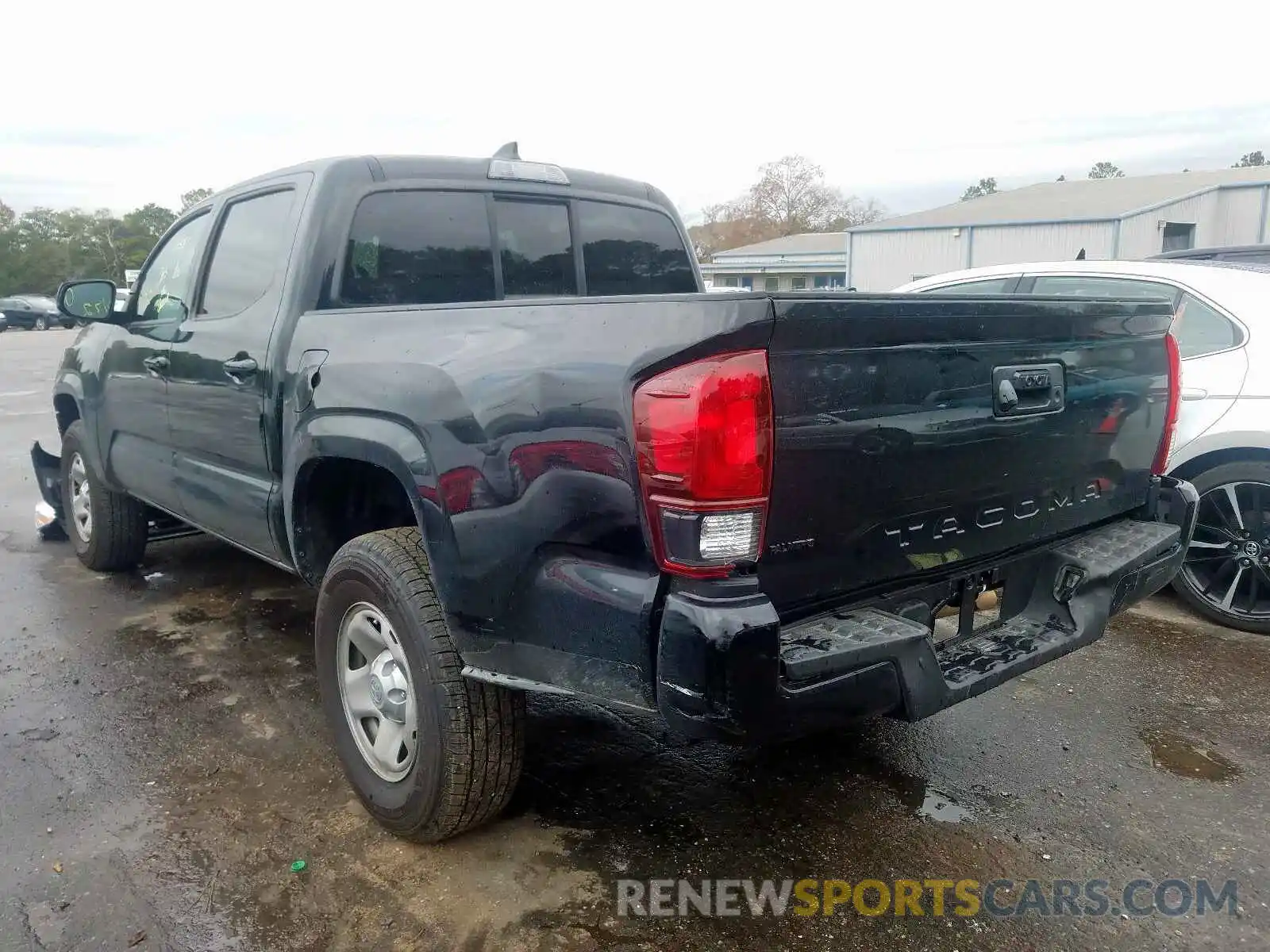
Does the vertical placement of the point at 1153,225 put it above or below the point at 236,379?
above

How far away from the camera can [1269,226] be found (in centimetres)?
2909

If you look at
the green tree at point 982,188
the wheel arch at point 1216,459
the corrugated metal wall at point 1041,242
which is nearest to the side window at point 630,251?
the wheel arch at point 1216,459

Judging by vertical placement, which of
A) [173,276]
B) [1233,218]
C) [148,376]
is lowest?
[148,376]

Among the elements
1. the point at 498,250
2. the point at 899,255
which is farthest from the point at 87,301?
the point at 899,255

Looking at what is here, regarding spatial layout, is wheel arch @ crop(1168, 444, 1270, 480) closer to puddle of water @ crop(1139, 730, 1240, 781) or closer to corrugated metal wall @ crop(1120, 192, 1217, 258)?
puddle of water @ crop(1139, 730, 1240, 781)

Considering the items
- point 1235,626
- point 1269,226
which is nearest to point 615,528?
point 1235,626

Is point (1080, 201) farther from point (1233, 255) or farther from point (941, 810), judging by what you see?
point (941, 810)

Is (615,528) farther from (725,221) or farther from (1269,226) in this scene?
(725,221)

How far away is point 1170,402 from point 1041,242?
26.1 m

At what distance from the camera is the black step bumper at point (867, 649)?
6.45ft

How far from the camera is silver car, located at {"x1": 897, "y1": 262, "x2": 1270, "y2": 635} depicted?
429 cm

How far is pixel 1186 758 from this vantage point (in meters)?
3.30

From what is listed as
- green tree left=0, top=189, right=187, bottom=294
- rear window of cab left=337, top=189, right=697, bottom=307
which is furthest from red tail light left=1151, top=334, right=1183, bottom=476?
green tree left=0, top=189, right=187, bottom=294

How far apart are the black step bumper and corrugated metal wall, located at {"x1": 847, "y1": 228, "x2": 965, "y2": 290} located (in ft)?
86.4
